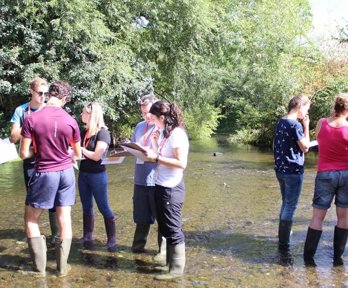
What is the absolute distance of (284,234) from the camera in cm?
555

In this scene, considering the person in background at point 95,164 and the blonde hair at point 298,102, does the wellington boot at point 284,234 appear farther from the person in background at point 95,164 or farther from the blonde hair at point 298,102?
the person in background at point 95,164

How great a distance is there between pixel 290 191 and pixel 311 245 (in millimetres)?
678

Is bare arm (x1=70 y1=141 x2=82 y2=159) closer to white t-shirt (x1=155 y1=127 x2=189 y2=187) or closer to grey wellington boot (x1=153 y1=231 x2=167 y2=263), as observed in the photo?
white t-shirt (x1=155 y1=127 x2=189 y2=187)

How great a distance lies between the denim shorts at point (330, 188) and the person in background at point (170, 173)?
1.57m

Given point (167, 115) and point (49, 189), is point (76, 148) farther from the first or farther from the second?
point (167, 115)

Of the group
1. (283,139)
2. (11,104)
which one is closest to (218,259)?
(283,139)

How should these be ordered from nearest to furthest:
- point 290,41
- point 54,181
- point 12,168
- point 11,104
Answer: point 54,181
point 12,168
point 11,104
point 290,41

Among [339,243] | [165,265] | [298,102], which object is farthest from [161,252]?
[298,102]

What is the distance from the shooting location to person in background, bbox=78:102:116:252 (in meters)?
5.29

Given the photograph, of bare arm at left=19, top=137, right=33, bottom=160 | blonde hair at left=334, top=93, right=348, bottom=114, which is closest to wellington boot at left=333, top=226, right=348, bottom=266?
blonde hair at left=334, top=93, right=348, bottom=114

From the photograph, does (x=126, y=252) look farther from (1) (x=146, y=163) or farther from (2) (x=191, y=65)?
(2) (x=191, y=65)

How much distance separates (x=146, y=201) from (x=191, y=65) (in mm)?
15270

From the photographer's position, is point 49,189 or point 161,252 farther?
point 161,252

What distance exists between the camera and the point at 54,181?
452 cm
